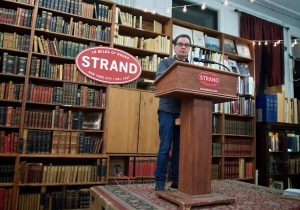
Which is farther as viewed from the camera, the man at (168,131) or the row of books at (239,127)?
the row of books at (239,127)

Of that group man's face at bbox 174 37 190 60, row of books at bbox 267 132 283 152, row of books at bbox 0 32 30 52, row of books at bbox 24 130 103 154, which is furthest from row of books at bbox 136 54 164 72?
row of books at bbox 267 132 283 152

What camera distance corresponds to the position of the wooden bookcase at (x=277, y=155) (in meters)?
3.88

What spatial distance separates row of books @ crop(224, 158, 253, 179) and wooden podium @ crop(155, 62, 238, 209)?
227 centimetres

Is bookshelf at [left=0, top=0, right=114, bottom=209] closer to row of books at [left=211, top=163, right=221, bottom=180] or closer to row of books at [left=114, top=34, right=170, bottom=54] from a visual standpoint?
row of books at [left=114, top=34, right=170, bottom=54]

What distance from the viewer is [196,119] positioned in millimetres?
1546

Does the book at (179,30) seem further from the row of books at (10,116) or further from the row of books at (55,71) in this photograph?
the row of books at (10,116)

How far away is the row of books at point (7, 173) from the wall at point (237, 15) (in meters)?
2.67

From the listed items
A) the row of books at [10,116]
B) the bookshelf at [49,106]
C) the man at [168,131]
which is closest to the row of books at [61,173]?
the bookshelf at [49,106]

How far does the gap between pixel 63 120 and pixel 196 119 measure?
1804 mm

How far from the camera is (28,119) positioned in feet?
8.79

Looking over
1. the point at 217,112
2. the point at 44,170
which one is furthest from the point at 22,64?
the point at 217,112

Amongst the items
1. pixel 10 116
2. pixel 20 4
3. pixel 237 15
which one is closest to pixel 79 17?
pixel 20 4

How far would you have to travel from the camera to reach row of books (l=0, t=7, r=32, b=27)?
2672 mm

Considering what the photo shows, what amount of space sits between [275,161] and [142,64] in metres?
2.63
